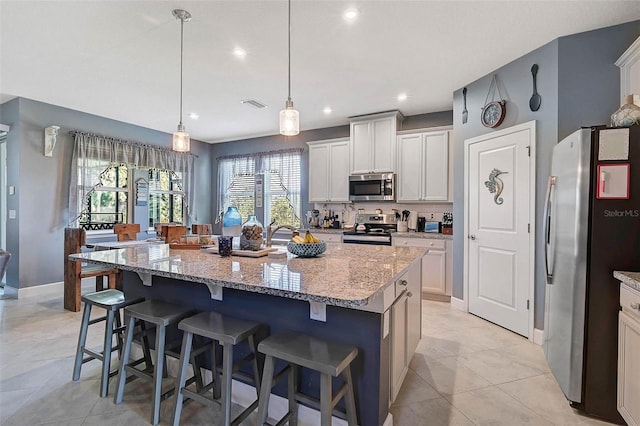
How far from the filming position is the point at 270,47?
9.36ft

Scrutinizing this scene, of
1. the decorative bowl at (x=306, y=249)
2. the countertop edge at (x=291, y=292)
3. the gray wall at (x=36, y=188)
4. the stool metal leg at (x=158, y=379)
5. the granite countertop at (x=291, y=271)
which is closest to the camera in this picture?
the countertop edge at (x=291, y=292)

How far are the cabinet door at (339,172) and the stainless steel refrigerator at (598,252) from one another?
3278 mm

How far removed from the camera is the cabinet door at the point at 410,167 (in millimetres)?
4473

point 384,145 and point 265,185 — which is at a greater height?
point 384,145

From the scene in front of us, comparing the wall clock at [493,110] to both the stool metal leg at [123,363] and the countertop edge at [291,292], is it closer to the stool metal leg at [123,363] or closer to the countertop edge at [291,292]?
the countertop edge at [291,292]

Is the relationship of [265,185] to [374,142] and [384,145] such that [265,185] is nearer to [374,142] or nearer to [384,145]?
[374,142]

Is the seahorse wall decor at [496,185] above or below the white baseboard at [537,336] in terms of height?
above

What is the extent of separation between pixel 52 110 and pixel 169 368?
4227 millimetres

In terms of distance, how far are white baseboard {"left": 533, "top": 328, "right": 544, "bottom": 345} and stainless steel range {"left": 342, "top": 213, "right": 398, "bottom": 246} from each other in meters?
1.86

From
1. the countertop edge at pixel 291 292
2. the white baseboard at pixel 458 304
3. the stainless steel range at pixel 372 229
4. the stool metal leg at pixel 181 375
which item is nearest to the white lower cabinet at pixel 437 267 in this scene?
the white baseboard at pixel 458 304

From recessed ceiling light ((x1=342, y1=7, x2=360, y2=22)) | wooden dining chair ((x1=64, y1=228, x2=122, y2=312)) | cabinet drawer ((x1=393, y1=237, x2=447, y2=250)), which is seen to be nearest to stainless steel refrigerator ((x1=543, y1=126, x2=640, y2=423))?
recessed ceiling light ((x1=342, y1=7, x2=360, y2=22))

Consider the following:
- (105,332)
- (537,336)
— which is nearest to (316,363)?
(105,332)

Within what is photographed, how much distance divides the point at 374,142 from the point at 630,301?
3.51 m

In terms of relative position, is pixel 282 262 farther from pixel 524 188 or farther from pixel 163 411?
pixel 524 188
